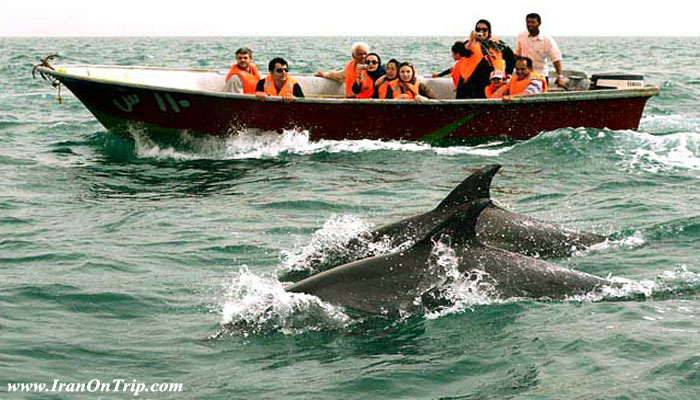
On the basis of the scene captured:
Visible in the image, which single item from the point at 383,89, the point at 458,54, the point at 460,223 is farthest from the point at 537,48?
the point at 460,223

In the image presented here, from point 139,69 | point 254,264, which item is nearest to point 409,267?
point 254,264

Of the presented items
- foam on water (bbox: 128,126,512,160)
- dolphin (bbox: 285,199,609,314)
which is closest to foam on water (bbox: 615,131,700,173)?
foam on water (bbox: 128,126,512,160)

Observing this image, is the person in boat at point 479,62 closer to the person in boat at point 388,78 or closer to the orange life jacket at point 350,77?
the person in boat at point 388,78

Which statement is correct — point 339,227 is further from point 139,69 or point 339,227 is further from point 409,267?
point 139,69

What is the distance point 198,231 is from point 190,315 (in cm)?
322

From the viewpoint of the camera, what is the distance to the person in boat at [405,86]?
16.5m

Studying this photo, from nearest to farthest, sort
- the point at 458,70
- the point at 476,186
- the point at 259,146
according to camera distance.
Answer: the point at 476,186 → the point at 259,146 → the point at 458,70

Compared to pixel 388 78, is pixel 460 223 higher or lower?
lower

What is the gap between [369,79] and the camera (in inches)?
673

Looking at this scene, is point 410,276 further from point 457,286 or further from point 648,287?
point 648,287

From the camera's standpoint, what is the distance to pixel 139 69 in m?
19.1

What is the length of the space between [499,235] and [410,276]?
2.51 meters

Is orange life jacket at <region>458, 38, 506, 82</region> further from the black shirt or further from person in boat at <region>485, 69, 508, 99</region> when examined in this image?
the black shirt

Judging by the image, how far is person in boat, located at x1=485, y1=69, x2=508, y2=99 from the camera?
668 inches
